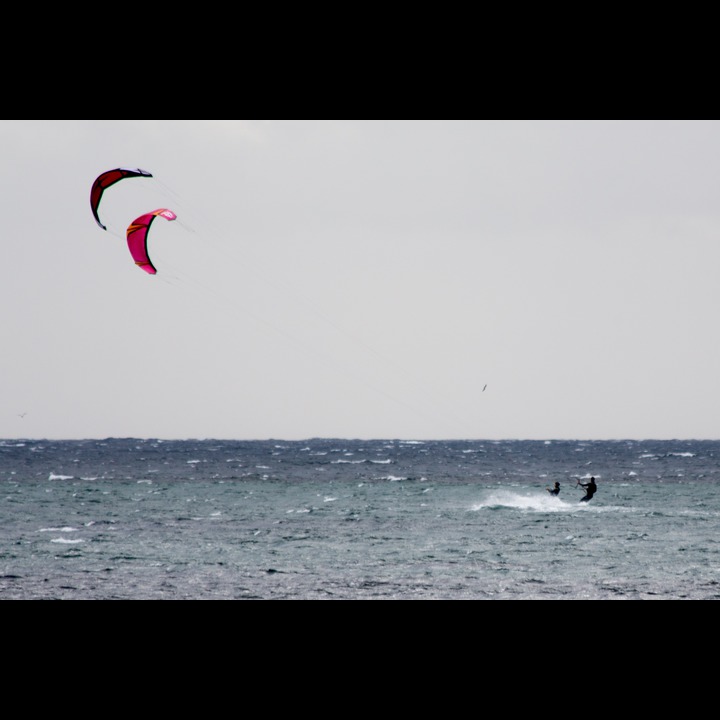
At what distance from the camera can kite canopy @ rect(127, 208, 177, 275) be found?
15922 mm

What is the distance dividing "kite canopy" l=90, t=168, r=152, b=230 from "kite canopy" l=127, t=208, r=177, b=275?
3.12 feet

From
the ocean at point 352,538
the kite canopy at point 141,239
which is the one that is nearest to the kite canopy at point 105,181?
the kite canopy at point 141,239

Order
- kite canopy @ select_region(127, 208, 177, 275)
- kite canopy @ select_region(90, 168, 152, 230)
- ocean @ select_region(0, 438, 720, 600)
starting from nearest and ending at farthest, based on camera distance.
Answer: kite canopy @ select_region(90, 168, 152, 230), kite canopy @ select_region(127, 208, 177, 275), ocean @ select_region(0, 438, 720, 600)

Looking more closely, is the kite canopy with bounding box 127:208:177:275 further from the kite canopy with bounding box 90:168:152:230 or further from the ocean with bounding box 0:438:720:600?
the ocean with bounding box 0:438:720:600

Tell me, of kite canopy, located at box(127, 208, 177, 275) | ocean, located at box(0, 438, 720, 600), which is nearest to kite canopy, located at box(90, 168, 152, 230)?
kite canopy, located at box(127, 208, 177, 275)

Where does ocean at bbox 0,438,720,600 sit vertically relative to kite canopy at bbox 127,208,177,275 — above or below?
below

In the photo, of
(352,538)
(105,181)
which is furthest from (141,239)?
(352,538)

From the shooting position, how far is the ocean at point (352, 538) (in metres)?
18.2
